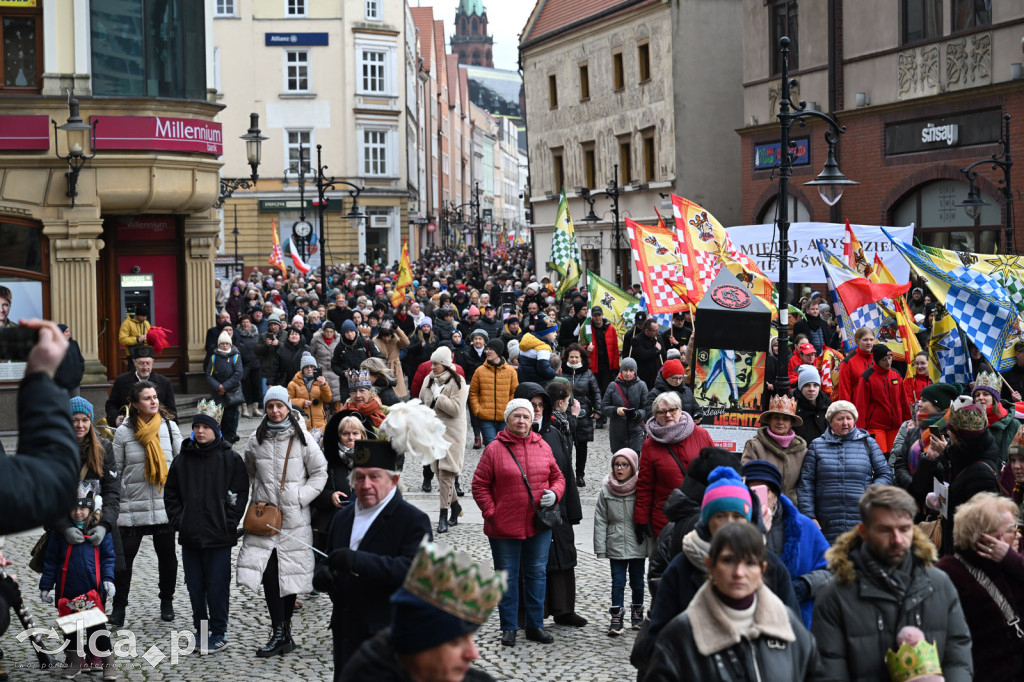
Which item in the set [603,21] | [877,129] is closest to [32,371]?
[877,129]

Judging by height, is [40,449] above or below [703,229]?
below

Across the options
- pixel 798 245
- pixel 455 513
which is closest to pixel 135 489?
pixel 455 513

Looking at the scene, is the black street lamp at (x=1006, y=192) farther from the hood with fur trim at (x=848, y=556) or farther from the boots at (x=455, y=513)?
the hood with fur trim at (x=848, y=556)

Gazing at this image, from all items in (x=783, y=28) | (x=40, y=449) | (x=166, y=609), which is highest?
(x=783, y=28)

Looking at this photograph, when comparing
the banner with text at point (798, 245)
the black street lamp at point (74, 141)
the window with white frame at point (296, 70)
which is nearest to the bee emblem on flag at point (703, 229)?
the banner with text at point (798, 245)

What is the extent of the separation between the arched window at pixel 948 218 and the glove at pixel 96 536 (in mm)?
20188

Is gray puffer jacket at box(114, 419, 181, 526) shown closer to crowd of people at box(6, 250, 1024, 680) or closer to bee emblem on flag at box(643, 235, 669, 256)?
crowd of people at box(6, 250, 1024, 680)

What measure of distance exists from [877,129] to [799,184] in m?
3.18

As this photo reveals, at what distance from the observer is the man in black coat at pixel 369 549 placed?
239 inches

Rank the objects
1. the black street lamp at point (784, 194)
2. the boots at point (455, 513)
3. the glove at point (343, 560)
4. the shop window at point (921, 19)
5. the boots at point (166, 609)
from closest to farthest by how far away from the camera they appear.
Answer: the glove at point (343, 560), the boots at point (166, 609), the boots at point (455, 513), the black street lamp at point (784, 194), the shop window at point (921, 19)

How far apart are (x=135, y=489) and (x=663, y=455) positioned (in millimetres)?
3746

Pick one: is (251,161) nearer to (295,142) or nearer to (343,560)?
(343,560)

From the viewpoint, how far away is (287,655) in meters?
8.88

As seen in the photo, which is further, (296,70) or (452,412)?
(296,70)
